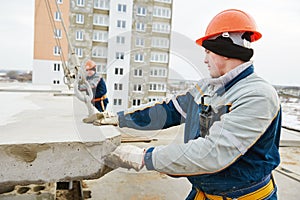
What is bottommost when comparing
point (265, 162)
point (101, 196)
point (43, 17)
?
point (101, 196)

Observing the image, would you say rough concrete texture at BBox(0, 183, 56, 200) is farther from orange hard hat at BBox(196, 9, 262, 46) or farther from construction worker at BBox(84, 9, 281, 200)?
orange hard hat at BBox(196, 9, 262, 46)

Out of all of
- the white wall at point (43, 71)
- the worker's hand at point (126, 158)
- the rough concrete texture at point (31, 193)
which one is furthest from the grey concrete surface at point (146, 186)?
the white wall at point (43, 71)

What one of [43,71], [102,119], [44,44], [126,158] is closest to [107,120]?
[102,119]

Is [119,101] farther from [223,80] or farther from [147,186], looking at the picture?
[223,80]

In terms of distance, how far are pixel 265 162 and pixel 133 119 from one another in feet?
2.72

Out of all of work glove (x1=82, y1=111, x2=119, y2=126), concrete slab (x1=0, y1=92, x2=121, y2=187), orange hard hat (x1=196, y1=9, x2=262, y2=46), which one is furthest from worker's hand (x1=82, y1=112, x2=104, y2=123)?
orange hard hat (x1=196, y1=9, x2=262, y2=46)

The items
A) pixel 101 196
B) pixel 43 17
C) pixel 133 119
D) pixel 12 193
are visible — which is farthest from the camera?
pixel 43 17

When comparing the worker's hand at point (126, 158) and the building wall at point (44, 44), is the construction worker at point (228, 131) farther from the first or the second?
the building wall at point (44, 44)

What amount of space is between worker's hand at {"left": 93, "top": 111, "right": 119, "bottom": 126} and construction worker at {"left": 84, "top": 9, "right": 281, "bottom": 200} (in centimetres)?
38

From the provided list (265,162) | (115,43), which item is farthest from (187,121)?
(115,43)

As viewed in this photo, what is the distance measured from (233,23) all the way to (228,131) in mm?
541

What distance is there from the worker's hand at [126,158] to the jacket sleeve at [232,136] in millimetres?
148

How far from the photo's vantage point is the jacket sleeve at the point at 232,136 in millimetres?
1158

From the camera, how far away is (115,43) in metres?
1.79
